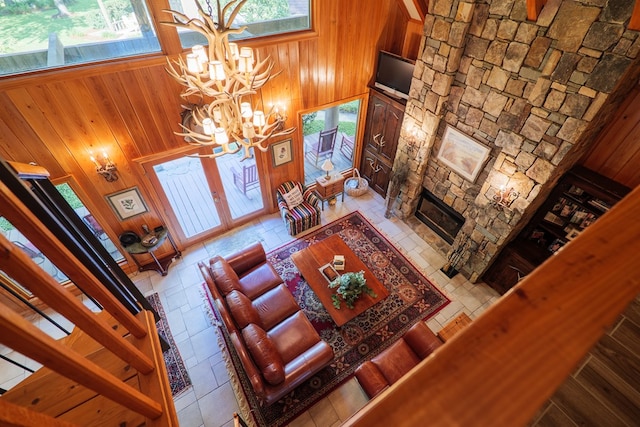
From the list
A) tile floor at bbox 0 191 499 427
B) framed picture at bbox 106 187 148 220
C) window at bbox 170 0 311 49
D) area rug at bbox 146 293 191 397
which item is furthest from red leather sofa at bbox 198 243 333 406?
window at bbox 170 0 311 49

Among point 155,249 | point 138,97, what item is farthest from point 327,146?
point 155,249

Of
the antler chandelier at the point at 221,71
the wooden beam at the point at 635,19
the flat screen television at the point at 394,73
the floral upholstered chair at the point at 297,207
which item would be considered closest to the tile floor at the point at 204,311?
the floral upholstered chair at the point at 297,207

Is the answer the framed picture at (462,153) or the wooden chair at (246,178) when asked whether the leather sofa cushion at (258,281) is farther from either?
the framed picture at (462,153)

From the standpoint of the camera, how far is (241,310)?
3.58m

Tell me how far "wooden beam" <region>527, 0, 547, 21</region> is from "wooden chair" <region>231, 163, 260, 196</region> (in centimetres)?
440

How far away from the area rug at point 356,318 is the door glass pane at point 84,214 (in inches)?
74.6

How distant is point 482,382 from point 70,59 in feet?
14.6

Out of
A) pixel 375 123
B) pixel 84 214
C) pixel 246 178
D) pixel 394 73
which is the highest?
pixel 394 73

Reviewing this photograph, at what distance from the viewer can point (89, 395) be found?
1.28 metres

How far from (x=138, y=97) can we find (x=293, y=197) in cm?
291

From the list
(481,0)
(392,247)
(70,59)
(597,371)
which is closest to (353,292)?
(392,247)

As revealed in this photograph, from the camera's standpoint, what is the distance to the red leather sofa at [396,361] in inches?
129

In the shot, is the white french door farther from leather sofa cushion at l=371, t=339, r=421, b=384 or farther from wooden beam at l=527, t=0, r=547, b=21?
wooden beam at l=527, t=0, r=547, b=21

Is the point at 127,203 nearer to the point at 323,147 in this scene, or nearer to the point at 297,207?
the point at 297,207
